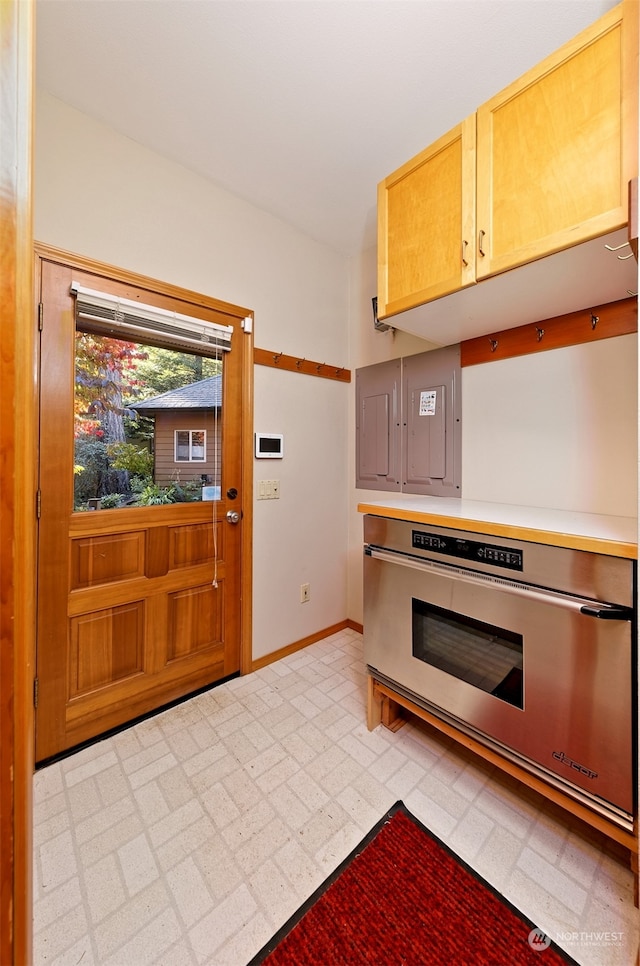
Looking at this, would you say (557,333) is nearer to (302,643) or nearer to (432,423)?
(432,423)

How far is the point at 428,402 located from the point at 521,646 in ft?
4.49

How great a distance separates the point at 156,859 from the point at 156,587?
99 cm

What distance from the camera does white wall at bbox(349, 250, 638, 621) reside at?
146cm

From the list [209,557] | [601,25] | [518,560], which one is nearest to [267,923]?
[518,560]

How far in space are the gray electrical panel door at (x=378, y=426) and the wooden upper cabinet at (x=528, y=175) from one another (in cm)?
87

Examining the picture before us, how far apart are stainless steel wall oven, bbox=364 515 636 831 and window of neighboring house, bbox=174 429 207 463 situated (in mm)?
975

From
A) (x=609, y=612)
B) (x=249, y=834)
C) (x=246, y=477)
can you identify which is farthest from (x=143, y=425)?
(x=609, y=612)

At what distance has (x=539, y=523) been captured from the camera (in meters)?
1.21

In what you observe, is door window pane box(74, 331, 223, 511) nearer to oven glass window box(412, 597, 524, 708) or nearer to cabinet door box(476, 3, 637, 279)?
oven glass window box(412, 597, 524, 708)

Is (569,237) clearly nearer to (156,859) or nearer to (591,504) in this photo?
(591,504)

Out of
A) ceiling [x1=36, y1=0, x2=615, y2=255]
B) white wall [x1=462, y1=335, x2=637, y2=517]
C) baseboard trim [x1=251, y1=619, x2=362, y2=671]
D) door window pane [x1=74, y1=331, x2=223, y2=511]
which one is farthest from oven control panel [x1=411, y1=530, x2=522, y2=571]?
ceiling [x1=36, y1=0, x2=615, y2=255]

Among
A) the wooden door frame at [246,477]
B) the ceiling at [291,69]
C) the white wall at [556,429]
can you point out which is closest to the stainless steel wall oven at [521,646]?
the white wall at [556,429]

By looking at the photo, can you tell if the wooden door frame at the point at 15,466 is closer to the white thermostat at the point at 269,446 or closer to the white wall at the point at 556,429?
the white thermostat at the point at 269,446

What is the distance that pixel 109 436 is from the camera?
66.2 inches
